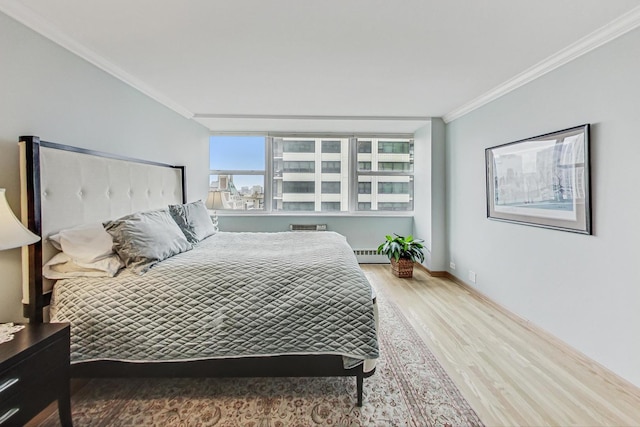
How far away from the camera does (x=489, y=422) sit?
1603mm

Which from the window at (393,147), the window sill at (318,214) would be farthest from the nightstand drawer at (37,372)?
the window at (393,147)

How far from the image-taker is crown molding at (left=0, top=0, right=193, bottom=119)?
1699mm

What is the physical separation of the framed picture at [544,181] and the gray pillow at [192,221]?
3.16 meters

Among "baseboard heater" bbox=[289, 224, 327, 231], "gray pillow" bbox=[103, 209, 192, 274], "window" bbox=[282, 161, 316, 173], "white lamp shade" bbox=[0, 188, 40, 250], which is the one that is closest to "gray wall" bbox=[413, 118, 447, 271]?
"baseboard heater" bbox=[289, 224, 327, 231]

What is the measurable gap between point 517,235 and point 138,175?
3.74 metres

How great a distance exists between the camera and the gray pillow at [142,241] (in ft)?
6.21

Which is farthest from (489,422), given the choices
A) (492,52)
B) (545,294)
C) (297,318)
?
(492,52)

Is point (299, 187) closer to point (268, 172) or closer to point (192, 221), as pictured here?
point (268, 172)

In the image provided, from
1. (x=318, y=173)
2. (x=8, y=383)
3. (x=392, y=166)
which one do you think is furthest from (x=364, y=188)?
(x=8, y=383)

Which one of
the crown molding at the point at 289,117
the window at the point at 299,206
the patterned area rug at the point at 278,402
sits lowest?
the patterned area rug at the point at 278,402

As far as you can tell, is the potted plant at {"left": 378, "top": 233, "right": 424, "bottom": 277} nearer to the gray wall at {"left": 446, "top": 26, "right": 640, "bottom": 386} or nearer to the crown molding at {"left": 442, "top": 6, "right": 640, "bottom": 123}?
the gray wall at {"left": 446, "top": 26, "right": 640, "bottom": 386}

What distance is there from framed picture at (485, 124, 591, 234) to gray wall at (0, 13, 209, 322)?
374 cm

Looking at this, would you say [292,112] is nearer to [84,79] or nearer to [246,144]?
[246,144]

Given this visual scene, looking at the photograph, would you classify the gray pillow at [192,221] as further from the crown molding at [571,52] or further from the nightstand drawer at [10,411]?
the crown molding at [571,52]
